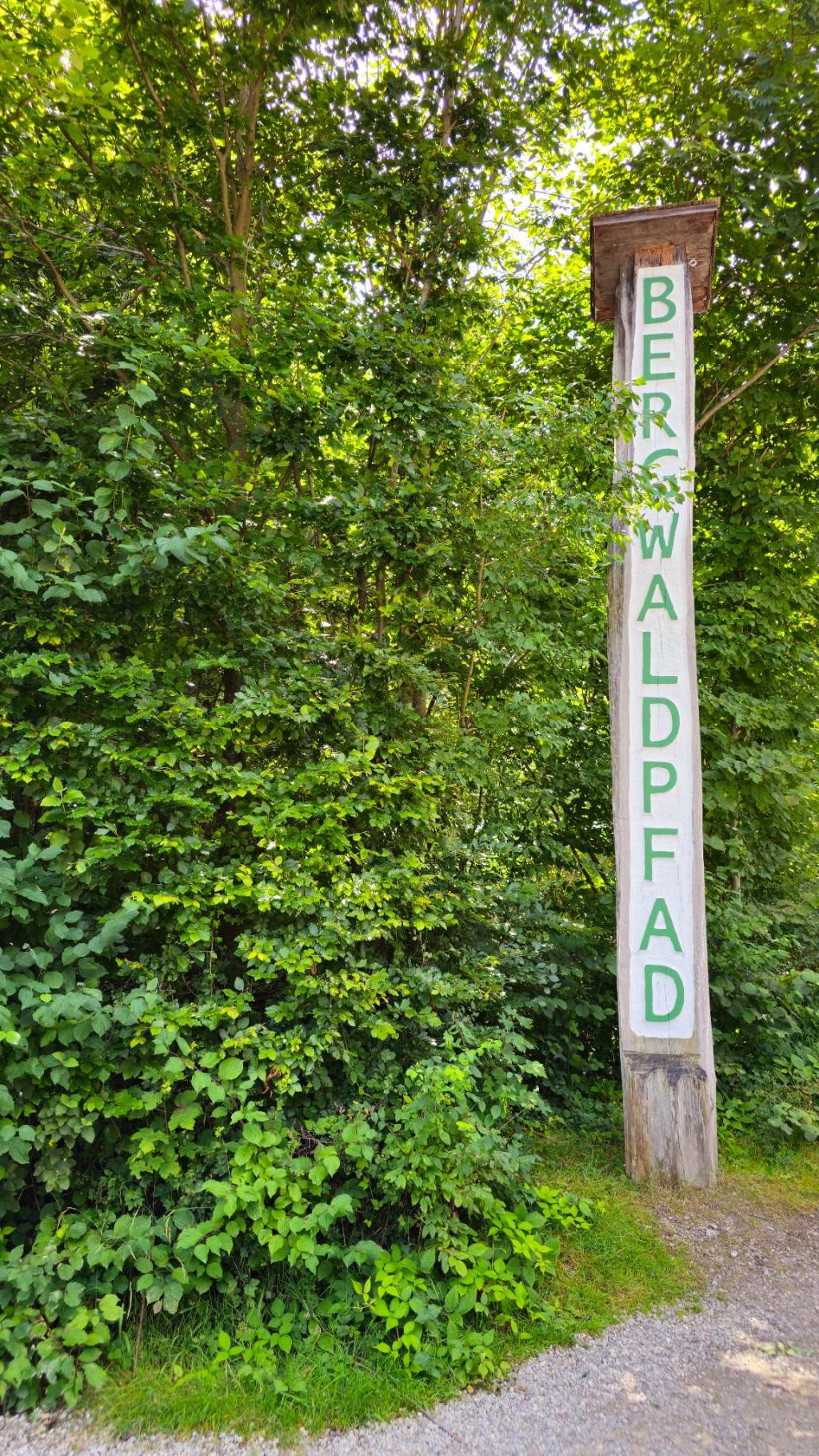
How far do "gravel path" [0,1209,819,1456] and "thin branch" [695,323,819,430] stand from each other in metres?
5.21

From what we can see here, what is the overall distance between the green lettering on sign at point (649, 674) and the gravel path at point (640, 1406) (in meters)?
2.70

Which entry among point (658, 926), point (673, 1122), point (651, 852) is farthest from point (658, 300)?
point (673, 1122)

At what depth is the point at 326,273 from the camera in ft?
16.3

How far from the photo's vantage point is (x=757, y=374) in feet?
18.3

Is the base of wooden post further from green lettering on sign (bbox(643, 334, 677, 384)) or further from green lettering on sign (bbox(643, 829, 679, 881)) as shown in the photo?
green lettering on sign (bbox(643, 334, 677, 384))

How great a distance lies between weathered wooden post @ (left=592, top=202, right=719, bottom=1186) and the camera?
13.0ft

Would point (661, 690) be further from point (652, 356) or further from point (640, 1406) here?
point (640, 1406)

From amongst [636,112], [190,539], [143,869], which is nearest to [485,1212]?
[143,869]

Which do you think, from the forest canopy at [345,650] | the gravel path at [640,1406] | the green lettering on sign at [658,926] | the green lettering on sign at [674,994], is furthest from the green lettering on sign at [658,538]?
the gravel path at [640,1406]

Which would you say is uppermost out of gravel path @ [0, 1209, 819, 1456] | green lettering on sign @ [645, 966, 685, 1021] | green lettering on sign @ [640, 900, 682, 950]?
green lettering on sign @ [640, 900, 682, 950]

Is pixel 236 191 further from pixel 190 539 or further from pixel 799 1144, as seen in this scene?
pixel 799 1144

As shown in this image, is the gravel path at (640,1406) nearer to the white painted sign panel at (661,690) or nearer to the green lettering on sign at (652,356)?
the white painted sign panel at (661,690)

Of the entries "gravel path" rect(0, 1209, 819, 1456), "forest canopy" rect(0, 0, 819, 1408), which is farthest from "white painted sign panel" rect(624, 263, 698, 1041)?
"gravel path" rect(0, 1209, 819, 1456)

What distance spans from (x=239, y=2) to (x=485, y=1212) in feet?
18.3
